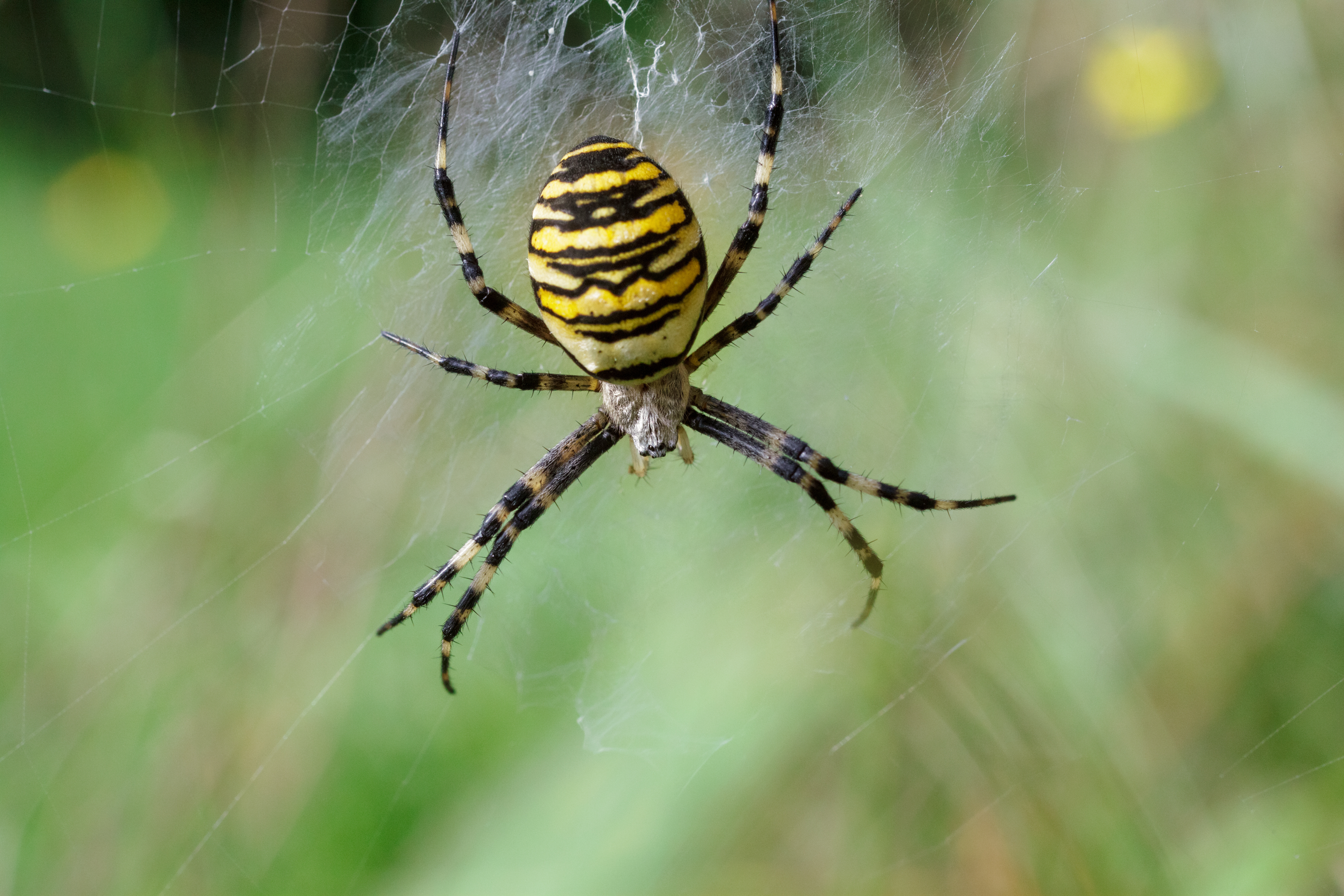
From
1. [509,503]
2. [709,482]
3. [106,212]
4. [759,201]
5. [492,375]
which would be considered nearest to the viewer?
[759,201]

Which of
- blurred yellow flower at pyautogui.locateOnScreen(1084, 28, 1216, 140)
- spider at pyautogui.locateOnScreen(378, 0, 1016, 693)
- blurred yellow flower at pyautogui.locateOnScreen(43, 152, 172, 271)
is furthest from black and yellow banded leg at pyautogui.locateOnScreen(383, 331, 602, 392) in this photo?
blurred yellow flower at pyautogui.locateOnScreen(43, 152, 172, 271)

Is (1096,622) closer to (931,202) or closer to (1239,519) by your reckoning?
(1239,519)

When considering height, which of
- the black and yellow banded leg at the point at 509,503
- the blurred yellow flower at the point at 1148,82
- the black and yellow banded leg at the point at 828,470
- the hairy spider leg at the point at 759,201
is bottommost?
the black and yellow banded leg at the point at 828,470

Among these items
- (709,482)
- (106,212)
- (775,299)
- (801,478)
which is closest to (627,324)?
(775,299)

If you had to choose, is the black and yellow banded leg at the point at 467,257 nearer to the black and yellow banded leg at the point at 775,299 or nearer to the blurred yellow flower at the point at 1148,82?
the black and yellow banded leg at the point at 775,299

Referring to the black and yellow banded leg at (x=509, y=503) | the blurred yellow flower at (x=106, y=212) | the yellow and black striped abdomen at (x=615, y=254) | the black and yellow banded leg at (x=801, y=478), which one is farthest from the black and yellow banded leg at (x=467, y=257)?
the blurred yellow flower at (x=106, y=212)

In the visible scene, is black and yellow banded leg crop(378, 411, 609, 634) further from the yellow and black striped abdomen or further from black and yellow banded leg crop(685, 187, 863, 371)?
the yellow and black striped abdomen

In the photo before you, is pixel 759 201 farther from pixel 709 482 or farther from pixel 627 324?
pixel 709 482

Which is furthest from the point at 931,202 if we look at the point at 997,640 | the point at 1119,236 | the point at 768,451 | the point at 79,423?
the point at 79,423
